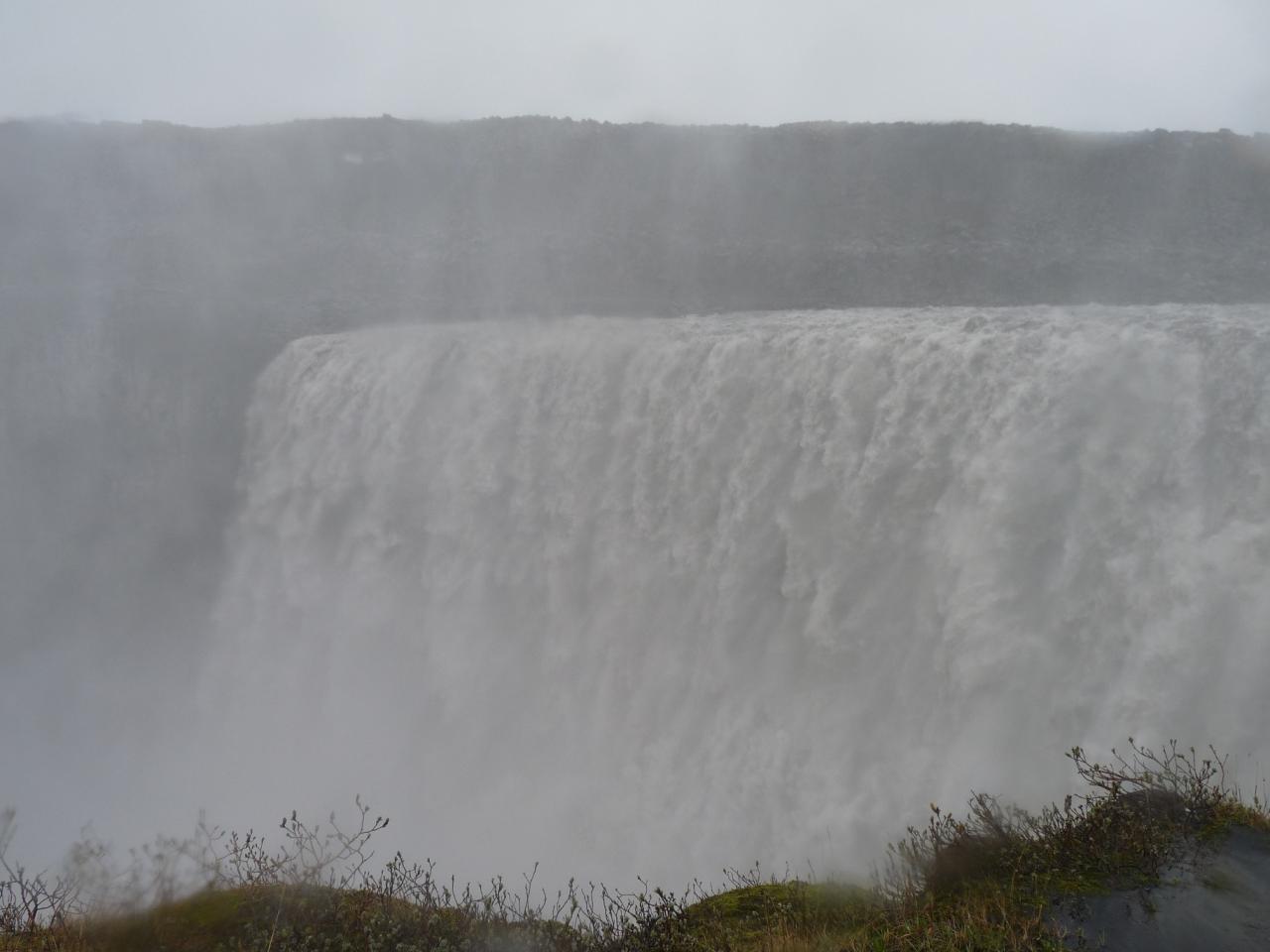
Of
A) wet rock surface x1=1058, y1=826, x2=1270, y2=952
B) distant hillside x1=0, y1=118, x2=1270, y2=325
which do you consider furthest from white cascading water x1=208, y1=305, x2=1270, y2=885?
distant hillside x1=0, y1=118, x2=1270, y2=325

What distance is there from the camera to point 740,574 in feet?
40.4

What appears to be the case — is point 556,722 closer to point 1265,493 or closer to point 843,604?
point 843,604

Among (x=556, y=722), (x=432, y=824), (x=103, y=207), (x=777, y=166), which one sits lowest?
(x=432, y=824)

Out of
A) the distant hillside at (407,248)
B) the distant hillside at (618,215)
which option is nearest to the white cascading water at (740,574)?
the distant hillside at (407,248)

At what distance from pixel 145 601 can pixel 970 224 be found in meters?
23.7

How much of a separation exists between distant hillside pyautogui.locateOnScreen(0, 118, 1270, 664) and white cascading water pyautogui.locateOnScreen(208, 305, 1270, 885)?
4.73m

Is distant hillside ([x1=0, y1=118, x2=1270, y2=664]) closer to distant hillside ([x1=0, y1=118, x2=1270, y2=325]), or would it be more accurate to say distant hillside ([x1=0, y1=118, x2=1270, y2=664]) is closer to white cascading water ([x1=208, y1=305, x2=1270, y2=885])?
distant hillside ([x1=0, y1=118, x2=1270, y2=325])

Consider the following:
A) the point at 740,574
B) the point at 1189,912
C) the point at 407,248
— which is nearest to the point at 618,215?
the point at 407,248

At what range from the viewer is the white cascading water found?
29.2ft

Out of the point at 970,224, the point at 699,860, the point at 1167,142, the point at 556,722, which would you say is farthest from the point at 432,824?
the point at 1167,142

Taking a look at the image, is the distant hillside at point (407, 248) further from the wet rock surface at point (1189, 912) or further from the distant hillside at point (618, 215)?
the wet rock surface at point (1189, 912)

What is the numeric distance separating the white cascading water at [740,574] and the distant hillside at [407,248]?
4.73 m

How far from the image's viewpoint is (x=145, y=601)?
21.0 meters

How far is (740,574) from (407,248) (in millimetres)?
18048
